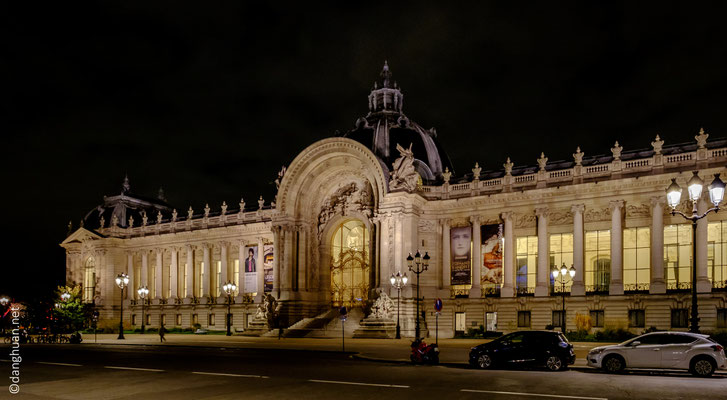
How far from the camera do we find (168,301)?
7350cm

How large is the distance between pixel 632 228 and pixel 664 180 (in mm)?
4068

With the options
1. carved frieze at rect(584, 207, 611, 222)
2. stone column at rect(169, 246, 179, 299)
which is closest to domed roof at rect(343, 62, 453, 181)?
carved frieze at rect(584, 207, 611, 222)

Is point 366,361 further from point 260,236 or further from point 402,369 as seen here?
point 260,236

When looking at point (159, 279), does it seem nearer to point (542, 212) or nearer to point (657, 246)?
point (542, 212)

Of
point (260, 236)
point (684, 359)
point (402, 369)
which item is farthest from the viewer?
point (260, 236)

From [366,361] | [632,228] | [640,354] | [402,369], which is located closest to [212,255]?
[632,228]

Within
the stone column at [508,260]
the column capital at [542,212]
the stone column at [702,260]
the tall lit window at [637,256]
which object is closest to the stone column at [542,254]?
the column capital at [542,212]

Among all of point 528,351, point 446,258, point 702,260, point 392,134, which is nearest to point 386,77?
point 392,134

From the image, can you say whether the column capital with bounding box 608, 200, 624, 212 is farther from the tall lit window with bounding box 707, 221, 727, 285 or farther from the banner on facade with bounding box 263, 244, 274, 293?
the banner on facade with bounding box 263, 244, 274, 293

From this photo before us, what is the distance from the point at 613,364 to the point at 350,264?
3965 centimetres

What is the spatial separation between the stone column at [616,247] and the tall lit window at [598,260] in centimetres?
132

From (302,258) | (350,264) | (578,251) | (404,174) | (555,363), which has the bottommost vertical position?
(555,363)

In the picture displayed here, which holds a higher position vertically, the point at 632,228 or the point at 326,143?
the point at 326,143

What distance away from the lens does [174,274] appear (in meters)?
73.8
